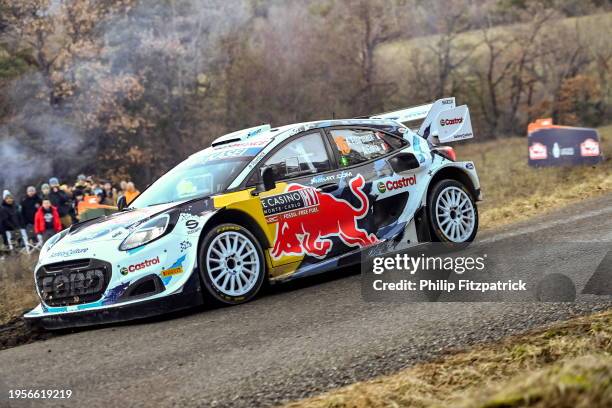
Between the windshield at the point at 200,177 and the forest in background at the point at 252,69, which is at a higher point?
the forest in background at the point at 252,69

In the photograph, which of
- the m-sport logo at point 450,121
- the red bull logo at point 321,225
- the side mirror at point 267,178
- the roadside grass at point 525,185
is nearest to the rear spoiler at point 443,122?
the m-sport logo at point 450,121

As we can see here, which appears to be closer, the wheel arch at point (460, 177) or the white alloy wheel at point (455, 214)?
the white alloy wheel at point (455, 214)

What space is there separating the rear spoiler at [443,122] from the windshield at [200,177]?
2.14 metres

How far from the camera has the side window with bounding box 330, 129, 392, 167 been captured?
8.84m

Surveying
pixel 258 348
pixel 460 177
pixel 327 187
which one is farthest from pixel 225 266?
pixel 460 177

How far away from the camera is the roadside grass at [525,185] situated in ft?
42.5

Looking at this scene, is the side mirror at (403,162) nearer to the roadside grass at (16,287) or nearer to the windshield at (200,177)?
the windshield at (200,177)

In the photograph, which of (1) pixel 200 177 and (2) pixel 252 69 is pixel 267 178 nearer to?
(1) pixel 200 177

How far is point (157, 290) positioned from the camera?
732 centimetres

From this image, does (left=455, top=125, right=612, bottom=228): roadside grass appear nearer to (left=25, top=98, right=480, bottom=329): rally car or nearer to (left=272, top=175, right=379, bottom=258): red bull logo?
(left=25, top=98, right=480, bottom=329): rally car

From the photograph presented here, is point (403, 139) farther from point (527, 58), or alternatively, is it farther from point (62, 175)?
point (527, 58)

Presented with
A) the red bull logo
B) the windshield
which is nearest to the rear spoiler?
the red bull logo

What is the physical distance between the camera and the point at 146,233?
745 centimetres

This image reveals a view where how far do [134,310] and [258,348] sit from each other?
1.75 meters
